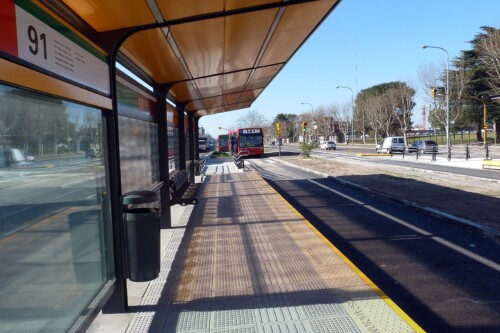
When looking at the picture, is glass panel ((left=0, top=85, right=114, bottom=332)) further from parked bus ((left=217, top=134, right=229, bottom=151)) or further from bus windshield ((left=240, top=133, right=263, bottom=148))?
parked bus ((left=217, top=134, right=229, bottom=151))

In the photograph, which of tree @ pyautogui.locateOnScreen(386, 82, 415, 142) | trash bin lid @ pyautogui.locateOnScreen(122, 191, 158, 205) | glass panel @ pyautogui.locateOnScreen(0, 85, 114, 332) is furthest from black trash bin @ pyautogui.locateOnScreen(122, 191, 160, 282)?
tree @ pyautogui.locateOnScreen(386, 82, 415, 142)

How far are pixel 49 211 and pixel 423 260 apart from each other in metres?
5.41

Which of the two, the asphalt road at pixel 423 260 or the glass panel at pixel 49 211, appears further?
the asphalt road at pixel 423 260

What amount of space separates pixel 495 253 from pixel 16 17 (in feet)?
23.2

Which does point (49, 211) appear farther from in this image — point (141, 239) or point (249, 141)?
point (249, 141)

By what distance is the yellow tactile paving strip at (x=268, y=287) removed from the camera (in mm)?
3797

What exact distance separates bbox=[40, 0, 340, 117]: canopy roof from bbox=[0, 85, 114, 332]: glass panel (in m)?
0.89

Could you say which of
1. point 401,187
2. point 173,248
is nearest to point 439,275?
point 173,248

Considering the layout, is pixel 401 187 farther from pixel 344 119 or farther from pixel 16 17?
pixel 344 119

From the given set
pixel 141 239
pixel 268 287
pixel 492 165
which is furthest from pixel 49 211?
pixel 492 165

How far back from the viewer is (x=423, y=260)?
6.43 m

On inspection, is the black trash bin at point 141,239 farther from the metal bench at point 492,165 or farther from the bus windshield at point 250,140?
the bus windshield at point 250,140

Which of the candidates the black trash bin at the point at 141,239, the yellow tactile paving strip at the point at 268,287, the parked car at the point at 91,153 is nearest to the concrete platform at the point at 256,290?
the yellow tactile paving strip at the point at 268,287

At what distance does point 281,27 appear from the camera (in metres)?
5.80
